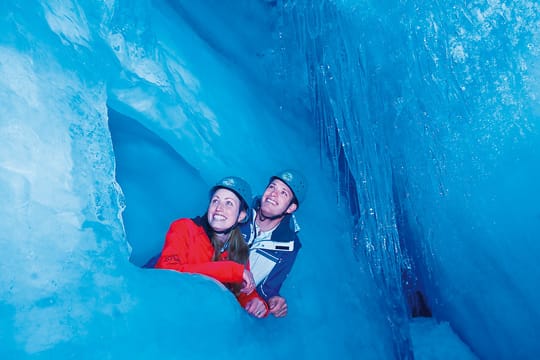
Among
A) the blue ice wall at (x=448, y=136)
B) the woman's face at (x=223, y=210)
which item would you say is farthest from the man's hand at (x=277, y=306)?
the blue ice wall at (x=448, y=136)

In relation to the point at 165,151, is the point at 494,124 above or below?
above

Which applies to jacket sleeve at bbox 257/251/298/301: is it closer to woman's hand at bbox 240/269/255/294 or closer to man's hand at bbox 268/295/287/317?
man's hand at bbox 268/295/287/317

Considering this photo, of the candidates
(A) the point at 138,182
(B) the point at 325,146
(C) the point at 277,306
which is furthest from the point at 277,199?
(B) the point at 325,146

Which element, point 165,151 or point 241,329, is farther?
point 165,151

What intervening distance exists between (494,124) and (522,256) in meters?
1.04

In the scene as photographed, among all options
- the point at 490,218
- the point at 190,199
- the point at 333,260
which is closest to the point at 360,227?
the point at 333,260

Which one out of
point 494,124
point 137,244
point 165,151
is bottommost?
point 137,244

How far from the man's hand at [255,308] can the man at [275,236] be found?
1.20 ft

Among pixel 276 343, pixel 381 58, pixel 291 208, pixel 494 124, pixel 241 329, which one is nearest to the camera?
pixel 241 329

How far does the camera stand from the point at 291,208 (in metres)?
2.66

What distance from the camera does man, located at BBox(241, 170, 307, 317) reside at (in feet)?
8.35

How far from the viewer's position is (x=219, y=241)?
7.30 feet

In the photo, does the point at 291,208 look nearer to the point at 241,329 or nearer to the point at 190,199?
the point at 241,329

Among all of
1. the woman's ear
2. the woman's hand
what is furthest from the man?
the woman's hand
